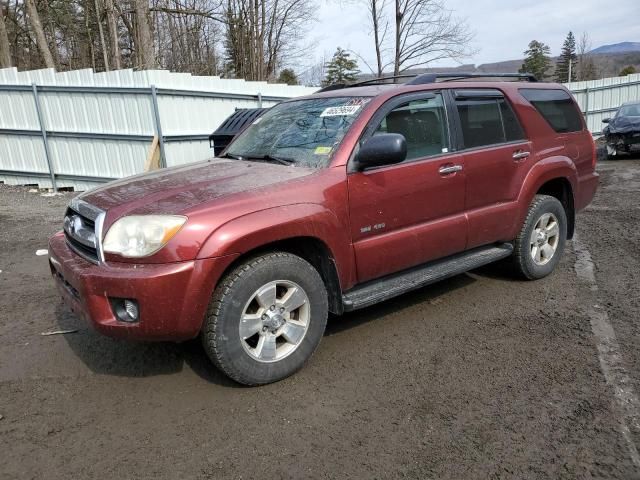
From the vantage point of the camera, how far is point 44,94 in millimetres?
11125

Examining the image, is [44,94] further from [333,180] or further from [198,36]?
[198,36]

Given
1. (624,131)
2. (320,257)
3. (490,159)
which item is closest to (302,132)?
(320,257)

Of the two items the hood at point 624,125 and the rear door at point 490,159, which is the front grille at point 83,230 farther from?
the hood at point 624,125

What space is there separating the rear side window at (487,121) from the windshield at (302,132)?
3.16 feet

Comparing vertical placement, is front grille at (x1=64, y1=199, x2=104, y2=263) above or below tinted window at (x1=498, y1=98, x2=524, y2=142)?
below

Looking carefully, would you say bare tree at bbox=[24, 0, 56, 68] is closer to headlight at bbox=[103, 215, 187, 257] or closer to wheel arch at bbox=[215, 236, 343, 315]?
headlight at bbox=[103, 215, 187, 257]

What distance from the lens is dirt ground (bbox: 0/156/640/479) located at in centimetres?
250

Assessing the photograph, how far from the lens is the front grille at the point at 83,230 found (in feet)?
9.97

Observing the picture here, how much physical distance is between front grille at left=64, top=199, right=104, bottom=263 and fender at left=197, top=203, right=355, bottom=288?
71 centimetres

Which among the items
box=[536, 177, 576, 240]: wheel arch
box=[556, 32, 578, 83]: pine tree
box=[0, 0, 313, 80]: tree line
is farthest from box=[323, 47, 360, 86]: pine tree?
box=[536, 177, 576, 240]: wheel arch

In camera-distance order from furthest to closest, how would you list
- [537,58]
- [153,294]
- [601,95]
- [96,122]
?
[537,58] → [601,95] → [96,122] → [153,294]

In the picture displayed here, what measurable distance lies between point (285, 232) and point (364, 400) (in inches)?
43.0

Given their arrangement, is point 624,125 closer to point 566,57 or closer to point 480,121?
point 480,121

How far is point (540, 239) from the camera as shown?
4941 mm
